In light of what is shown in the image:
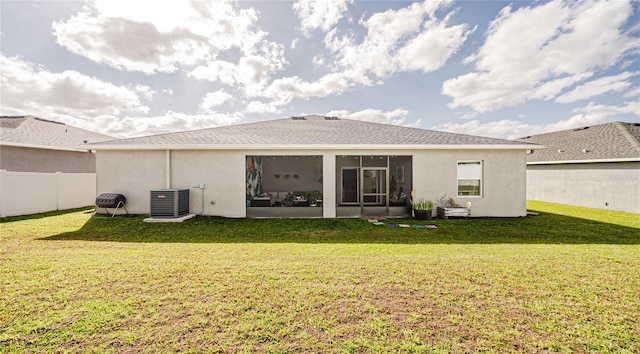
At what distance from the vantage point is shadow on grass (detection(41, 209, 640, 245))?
6.33m

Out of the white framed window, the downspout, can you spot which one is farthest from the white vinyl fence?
the white framed window

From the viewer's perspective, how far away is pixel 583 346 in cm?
220

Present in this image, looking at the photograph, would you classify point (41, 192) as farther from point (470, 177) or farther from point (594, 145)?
point (594, 145)

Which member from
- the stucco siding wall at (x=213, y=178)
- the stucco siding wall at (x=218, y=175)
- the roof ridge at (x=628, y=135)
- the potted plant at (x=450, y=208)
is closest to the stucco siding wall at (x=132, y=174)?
the stucco siding wall at (x=218, y=175)

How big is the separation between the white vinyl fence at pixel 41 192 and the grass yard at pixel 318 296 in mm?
5272

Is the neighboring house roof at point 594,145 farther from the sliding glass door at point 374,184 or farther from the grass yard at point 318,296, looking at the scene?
the grass yard at point 318,296

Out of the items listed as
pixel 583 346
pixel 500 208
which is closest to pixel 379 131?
pixel 500 208

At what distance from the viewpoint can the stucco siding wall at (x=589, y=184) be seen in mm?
11273

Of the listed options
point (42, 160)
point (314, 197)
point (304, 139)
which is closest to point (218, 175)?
point (304, 139)

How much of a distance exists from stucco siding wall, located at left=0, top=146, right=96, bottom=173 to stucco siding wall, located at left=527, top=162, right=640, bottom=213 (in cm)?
2709

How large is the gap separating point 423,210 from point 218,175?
7731 mm

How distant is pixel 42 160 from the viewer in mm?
12438

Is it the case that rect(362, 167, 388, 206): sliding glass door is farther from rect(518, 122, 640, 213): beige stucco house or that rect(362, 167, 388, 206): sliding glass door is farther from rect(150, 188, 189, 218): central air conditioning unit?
rect(518, 122, 640, 213): beige stucco house

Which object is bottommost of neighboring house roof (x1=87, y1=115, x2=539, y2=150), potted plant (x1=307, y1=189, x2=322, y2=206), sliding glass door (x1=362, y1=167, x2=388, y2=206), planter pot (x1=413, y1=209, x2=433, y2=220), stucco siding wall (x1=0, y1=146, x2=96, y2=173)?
planter pot (x1=413, y1=209, x2=433, y2=220)
